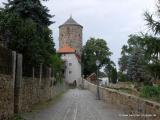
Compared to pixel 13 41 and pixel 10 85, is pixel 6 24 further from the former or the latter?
pixel 10 85

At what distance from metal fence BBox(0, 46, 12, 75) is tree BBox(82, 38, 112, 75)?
4491 inches

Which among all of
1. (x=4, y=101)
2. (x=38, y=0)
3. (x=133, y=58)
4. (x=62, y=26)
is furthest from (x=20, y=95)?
(x=62, y=26)

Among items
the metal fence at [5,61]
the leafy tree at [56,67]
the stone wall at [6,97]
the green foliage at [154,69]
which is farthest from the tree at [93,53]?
the metal fence at [5,61]

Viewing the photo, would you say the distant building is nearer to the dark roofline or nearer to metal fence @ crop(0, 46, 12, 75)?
the dark roofline

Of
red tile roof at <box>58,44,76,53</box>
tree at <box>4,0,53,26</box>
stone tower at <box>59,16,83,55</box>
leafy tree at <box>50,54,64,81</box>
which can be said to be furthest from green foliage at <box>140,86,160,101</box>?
stone tower at <box>59,16,83,55</box>

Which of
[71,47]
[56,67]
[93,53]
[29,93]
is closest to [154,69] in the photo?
[29,93]

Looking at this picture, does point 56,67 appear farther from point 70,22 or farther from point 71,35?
point 70,22

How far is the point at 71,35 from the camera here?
484 ft

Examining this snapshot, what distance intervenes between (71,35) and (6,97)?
425 ft

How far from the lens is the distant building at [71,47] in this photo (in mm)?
141450

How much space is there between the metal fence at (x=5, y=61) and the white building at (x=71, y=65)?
118m

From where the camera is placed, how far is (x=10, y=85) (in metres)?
19.4

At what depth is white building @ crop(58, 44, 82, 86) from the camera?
140125 mm

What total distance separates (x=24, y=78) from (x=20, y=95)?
7.44ft
